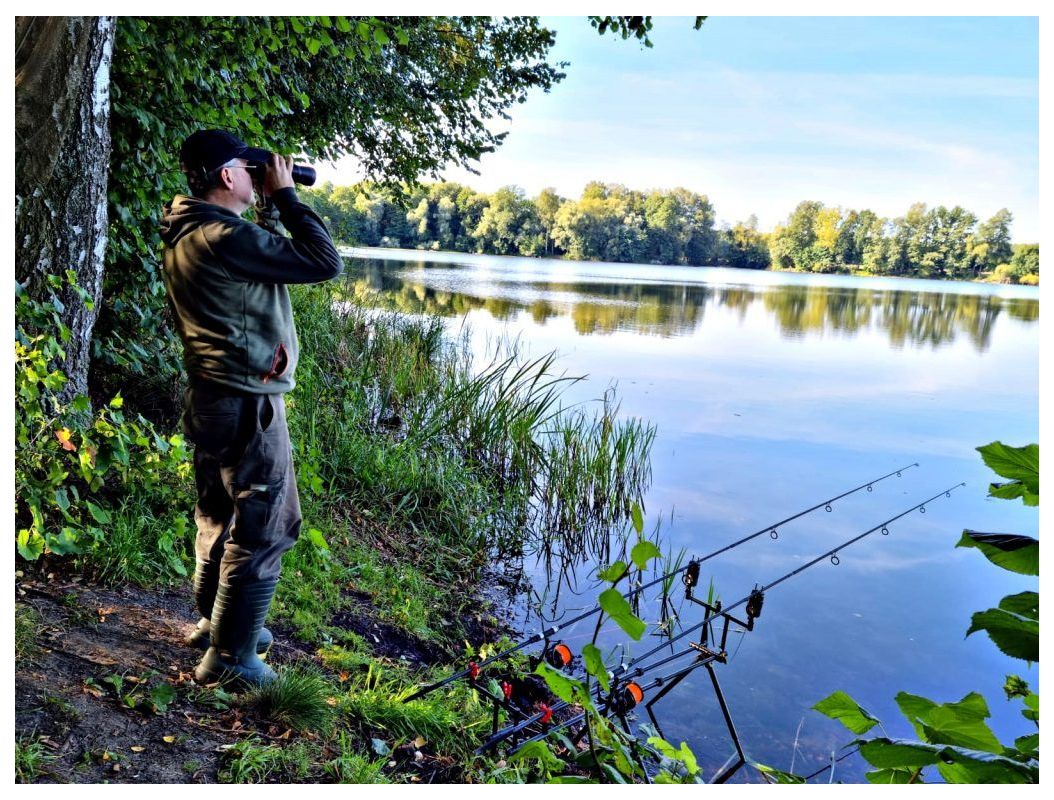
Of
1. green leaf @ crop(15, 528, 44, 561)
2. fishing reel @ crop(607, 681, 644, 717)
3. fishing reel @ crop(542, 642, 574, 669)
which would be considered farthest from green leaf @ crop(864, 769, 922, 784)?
green leaf @ crop(15, 528, 44, 561)

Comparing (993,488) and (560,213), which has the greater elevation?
(560,213)

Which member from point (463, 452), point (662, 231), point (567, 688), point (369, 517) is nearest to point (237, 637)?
point (567, 688)

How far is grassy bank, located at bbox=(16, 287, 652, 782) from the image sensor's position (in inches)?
106

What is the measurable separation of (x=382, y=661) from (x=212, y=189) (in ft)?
6.63

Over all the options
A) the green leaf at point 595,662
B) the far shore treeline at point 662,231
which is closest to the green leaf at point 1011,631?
the green leaf at point 595,662

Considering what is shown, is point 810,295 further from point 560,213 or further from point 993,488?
point 993,488

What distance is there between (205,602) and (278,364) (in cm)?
92

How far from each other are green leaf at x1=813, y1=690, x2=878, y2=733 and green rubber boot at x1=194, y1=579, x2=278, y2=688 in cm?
189

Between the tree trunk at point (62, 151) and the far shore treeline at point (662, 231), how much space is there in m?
17.8

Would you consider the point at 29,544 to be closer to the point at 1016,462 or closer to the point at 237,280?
the point at 237,280

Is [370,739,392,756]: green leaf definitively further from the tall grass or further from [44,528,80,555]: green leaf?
the tall grass
